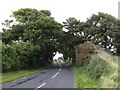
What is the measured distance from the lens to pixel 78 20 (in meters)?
71.1

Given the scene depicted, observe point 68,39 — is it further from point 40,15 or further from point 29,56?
point 29,56

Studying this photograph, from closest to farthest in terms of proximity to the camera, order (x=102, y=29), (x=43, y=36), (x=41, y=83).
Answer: (x=41, y=83), (x=43, y=36), (x=102, y=29)

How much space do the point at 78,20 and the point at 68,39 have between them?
276 inches

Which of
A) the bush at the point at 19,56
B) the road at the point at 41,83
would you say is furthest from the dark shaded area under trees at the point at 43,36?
the road at the point at 41,83

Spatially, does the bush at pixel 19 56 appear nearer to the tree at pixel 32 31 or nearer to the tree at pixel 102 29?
the tree at pixel 32 31

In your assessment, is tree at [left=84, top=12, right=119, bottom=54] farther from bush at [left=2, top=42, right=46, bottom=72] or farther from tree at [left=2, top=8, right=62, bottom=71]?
bush at [left=2, top=42, right=46, bottom=72]

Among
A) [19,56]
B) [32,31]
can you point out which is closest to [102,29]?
[32,31]

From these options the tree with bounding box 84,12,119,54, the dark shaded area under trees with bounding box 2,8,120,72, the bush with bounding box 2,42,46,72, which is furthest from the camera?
the tree with bounding box 84,12,119,54

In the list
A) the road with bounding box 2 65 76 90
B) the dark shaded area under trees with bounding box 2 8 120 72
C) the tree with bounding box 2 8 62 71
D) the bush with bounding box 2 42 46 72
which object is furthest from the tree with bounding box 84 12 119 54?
the road with bounding box 2 65 76 90

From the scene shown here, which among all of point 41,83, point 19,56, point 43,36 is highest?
point 43,36

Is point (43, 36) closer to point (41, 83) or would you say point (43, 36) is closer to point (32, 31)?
point (32, 31)

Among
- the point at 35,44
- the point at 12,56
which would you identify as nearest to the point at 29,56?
the point at 35,44

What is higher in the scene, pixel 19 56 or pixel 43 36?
pixel 43 36

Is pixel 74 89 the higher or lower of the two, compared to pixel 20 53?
lower
